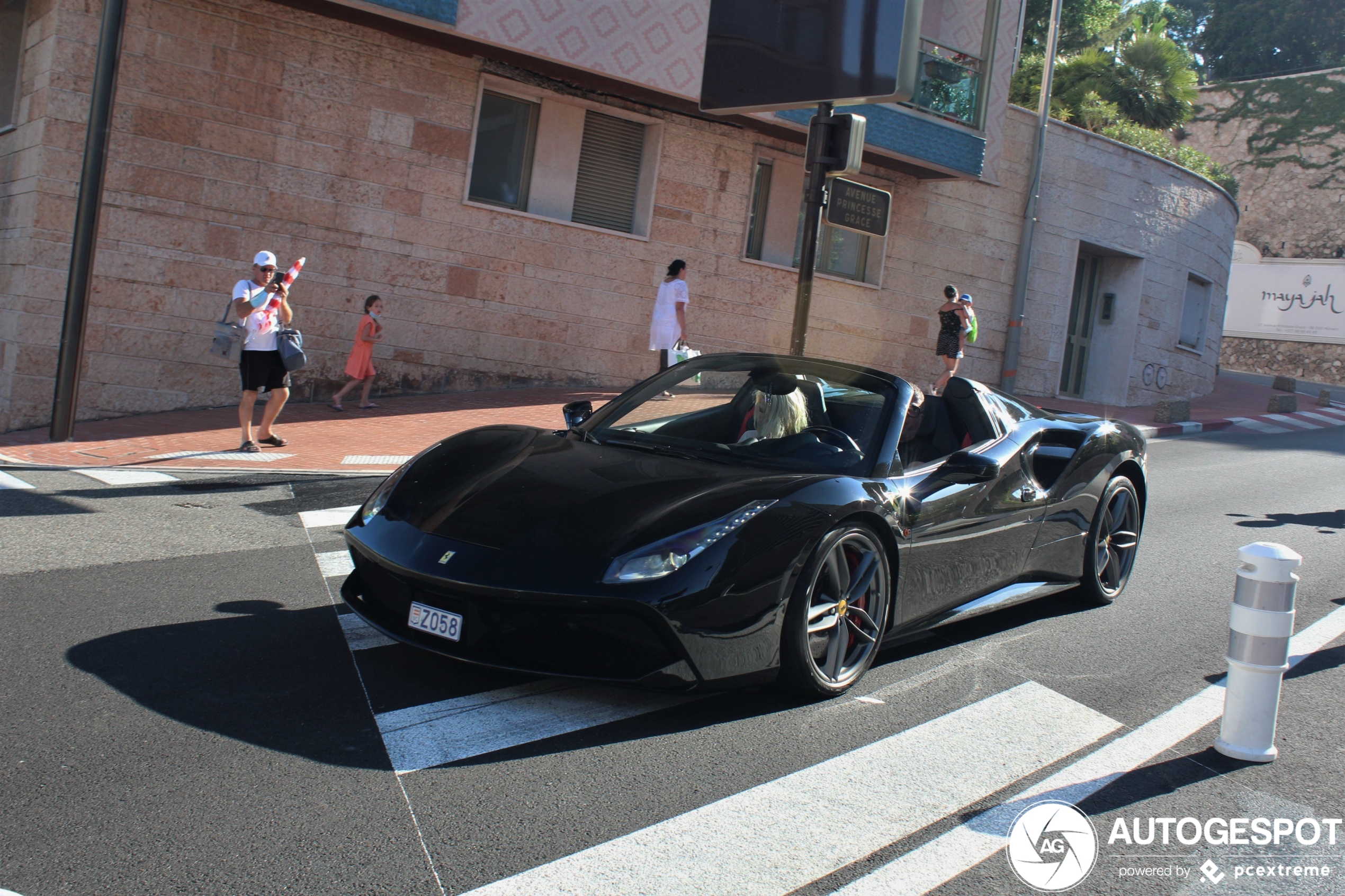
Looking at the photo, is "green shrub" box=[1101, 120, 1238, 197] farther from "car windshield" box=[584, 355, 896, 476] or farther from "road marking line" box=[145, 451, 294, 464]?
"car windshield" box=[584, 355, 896, 476]

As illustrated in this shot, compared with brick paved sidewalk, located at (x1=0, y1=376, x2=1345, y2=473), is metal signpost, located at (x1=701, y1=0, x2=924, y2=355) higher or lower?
higher

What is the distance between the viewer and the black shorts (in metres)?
9.24

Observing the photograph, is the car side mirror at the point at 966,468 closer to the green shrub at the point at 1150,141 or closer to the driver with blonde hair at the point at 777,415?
the driver with blonde hair at the point at 777,415

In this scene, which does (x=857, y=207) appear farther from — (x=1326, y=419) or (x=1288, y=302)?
(x=1288, y=302)

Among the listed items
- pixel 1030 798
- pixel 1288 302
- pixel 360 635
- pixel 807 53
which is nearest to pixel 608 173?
pixel 807 53

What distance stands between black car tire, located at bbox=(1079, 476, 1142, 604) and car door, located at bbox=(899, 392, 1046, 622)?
2.30 feet

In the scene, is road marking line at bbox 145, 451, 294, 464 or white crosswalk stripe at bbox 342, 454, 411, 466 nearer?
road marking line at bbox 145, 451, 294, 464

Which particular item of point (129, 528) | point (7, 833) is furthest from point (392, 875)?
point (129, 528)

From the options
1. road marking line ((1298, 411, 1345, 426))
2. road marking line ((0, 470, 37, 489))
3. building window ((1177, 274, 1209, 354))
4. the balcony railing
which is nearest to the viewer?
road marking line ((0, 470, 37, 489))

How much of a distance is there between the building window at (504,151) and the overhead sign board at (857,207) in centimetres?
656

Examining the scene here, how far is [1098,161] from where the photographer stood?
20.1 metres

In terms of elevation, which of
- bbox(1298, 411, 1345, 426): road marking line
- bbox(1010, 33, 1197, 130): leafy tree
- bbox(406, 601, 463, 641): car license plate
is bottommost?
bbox(406, 601, 463, 641): car license plate

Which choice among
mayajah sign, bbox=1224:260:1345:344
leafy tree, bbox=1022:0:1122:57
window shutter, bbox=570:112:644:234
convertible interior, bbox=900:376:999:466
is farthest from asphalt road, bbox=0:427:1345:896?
mayajah sign, bbox=1224:260:1345:344

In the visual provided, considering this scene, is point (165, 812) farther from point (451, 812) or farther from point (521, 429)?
point (521, 429)
